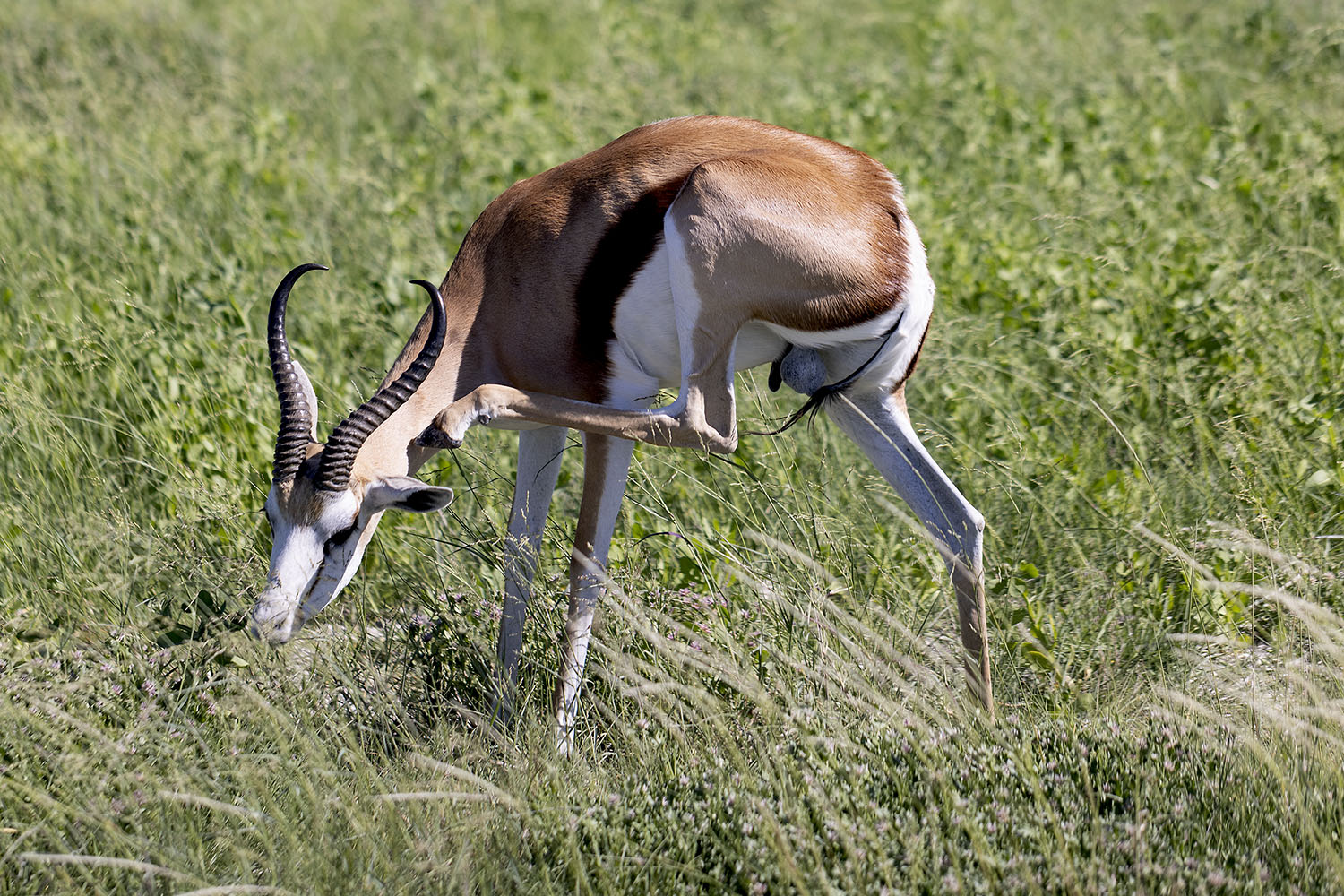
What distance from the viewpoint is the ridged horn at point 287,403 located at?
3.32m

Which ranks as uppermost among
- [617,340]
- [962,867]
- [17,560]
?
[617,340]

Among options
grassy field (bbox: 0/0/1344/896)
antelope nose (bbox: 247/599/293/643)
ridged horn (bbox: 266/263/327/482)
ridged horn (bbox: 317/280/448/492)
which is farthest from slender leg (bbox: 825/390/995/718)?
antelope nose (bbox: 247/599/293/643)

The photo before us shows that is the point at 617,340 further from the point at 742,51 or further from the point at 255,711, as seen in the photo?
the point at 742,51

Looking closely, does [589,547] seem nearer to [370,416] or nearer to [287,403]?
[370,416]

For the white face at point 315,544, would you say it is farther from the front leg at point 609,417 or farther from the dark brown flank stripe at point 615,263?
the dark brown flank stripe at point 615,263

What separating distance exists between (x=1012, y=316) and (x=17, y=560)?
399 cm

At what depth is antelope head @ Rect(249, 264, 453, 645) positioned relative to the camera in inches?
129

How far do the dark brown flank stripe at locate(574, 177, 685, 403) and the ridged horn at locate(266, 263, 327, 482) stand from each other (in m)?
0.78

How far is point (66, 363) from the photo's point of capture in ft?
16.5

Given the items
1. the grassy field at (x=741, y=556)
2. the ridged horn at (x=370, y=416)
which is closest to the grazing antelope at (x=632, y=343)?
the ridged horn at (x=370, y=416)

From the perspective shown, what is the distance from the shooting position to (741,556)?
13.5ft

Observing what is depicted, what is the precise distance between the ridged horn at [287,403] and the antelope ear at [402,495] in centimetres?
21

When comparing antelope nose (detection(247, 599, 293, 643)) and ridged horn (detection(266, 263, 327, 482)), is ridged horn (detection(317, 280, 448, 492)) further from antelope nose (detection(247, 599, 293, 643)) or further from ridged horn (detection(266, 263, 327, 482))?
antelope nose (detection(247, 599, 293, 643))

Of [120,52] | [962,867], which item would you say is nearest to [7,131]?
[120,52]
